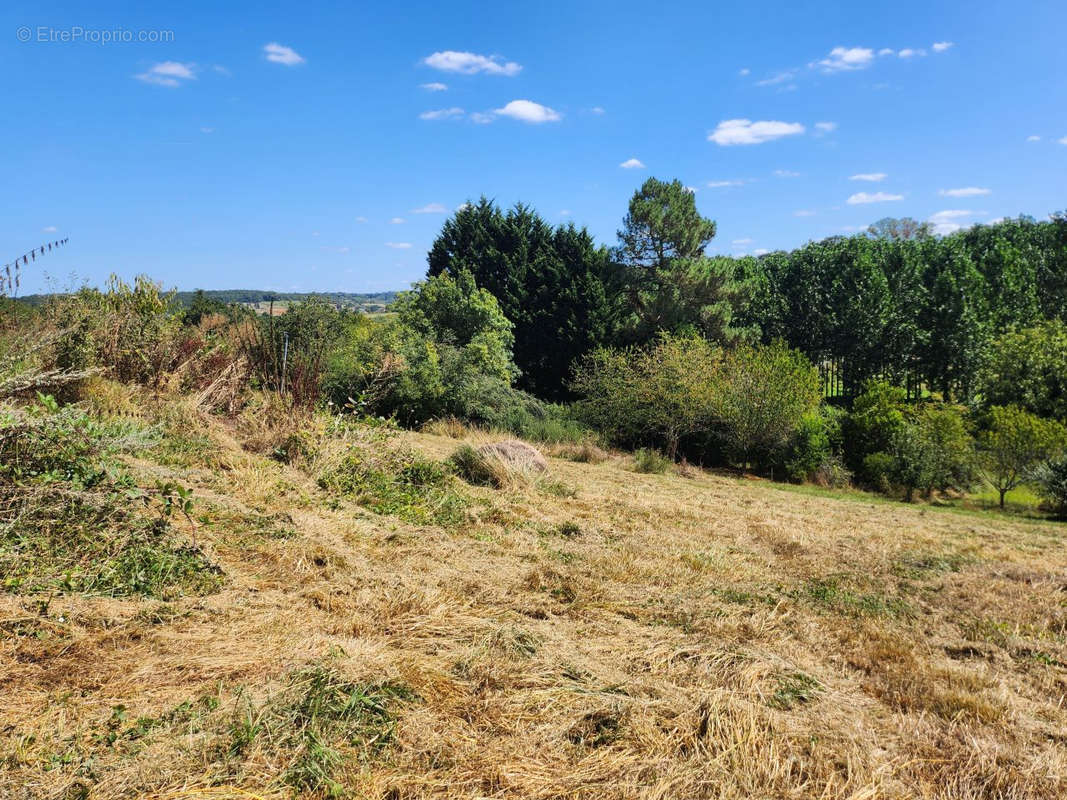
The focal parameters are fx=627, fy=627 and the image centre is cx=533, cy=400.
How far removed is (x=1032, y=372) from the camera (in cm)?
2584

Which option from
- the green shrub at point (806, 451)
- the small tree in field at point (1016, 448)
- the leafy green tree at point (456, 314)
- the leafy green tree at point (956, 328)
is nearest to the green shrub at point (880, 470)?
the green shrub at point (806, 451)

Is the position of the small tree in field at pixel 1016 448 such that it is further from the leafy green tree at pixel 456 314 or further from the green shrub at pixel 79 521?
the green shrub at pixel 79 521

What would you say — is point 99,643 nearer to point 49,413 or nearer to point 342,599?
point 342,599

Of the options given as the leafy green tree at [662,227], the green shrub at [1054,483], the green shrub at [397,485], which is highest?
the leafy green tree at [662,227]

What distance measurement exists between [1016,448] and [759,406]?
6.76 meters

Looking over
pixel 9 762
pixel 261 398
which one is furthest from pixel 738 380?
pixel 9 762

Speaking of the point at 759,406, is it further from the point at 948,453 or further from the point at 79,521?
the point at 79,521

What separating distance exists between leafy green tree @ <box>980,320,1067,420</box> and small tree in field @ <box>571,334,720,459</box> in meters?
14.4

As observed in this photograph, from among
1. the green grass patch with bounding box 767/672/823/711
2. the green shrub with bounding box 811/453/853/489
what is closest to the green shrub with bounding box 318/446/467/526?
the green grass patch with bounding box 767/672/823/711

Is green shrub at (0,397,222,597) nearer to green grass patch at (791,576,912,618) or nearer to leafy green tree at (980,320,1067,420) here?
green grass patch at (791,576,912,618)

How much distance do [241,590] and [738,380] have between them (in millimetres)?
18324

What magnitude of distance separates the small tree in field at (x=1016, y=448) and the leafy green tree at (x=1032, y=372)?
852 cm

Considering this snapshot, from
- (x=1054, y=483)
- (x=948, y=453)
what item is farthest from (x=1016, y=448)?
(x=1054, y=483)

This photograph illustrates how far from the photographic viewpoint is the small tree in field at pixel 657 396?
1972 centimetres
